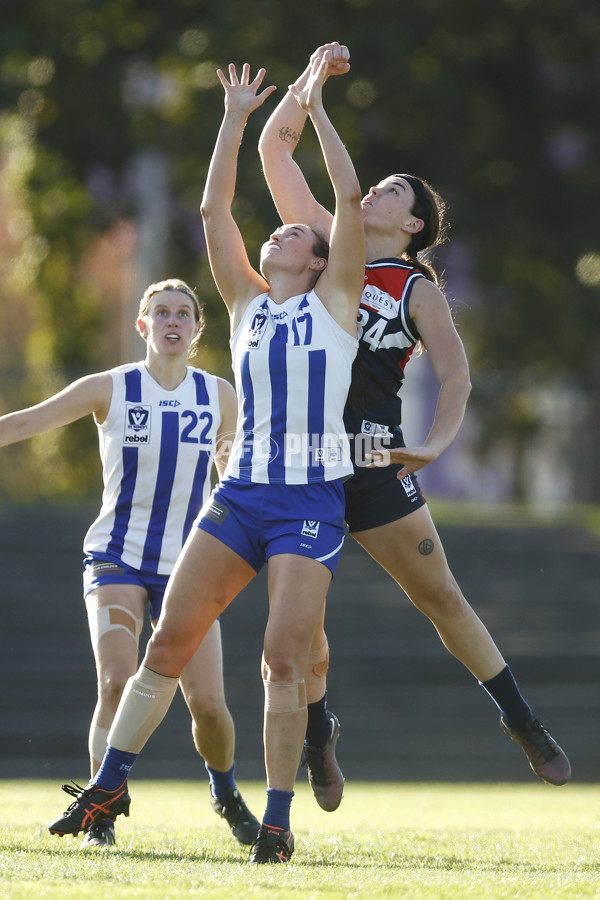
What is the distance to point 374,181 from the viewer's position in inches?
740

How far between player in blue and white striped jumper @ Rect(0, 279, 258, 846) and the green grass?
0.45 metres

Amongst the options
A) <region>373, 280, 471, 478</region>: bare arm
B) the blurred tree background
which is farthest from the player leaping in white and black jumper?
the blurred tree background

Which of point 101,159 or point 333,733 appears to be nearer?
point 333,733

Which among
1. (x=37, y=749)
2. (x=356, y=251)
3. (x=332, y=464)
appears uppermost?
(x=356, y=251)

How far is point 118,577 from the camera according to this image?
526 cm

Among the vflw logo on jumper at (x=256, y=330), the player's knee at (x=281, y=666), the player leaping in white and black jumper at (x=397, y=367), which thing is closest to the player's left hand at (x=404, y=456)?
the player leaping in white and black jumper at (x=397, y=367)

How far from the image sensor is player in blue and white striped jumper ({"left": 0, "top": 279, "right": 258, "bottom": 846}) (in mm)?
5188

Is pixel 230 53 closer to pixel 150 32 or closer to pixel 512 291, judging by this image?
pixel 150 32

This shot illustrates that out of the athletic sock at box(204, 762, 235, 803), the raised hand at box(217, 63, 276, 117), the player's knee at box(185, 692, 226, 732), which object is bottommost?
the athletic sock at box(204, 762, 235, 803)

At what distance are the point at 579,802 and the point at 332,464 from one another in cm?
420

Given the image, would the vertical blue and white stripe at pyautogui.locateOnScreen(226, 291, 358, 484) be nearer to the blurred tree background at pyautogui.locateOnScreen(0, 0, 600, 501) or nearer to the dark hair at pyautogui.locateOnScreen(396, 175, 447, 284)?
the dark hair at pyautogui.locateOnScreen(396, 175, 447, 284)

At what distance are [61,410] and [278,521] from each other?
1093 mm

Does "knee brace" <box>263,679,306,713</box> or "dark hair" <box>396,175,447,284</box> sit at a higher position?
"dark hair" <box>396,175,447,284</box>

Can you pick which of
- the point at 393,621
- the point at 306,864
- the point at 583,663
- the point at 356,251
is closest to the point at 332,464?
the point at 356,251
